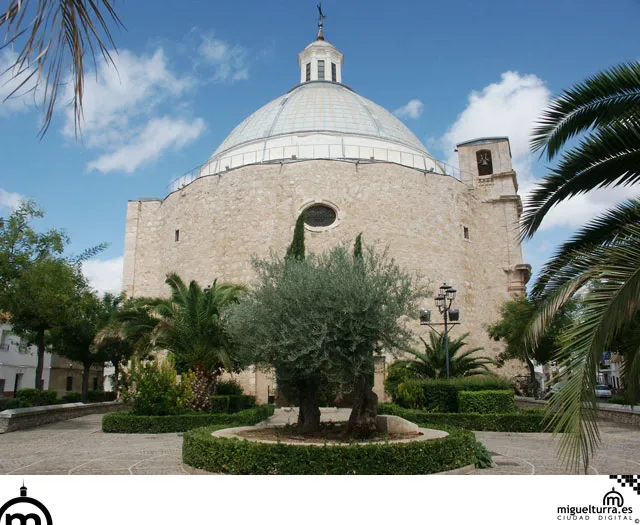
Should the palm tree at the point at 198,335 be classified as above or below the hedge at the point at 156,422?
above

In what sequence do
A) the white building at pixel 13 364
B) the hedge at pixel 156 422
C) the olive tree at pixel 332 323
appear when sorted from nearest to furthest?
the olive tree at pixel 332 323, the hedge at pixel 156 422, the white building at pixel 13 364

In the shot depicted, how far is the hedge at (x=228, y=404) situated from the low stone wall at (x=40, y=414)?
4.38 meters

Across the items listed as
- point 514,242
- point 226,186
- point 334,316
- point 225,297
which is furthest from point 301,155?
point 334,316

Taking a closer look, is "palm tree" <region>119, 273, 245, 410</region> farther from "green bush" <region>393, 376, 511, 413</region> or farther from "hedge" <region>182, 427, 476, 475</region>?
"hedge" <region>182, 427, 476, 475</region>

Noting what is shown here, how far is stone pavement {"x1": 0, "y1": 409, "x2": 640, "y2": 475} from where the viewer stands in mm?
6922

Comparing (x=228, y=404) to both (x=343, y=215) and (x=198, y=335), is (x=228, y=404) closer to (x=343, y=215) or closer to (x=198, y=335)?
(x=198, y=335)

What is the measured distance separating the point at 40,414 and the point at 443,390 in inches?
407

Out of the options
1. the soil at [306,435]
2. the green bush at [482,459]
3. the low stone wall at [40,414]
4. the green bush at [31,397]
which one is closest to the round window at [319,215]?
the low stone wall at [40,414]

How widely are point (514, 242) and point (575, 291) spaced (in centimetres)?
2136

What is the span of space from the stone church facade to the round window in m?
0.04

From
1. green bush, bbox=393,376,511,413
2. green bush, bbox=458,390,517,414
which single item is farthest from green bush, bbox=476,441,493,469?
green bush, bbox=393,376,511,413

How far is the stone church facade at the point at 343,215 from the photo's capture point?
22.3m

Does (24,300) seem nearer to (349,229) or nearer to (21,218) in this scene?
(21,218)

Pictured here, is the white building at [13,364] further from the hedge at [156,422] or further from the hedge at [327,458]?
the hedge at [327,458]
